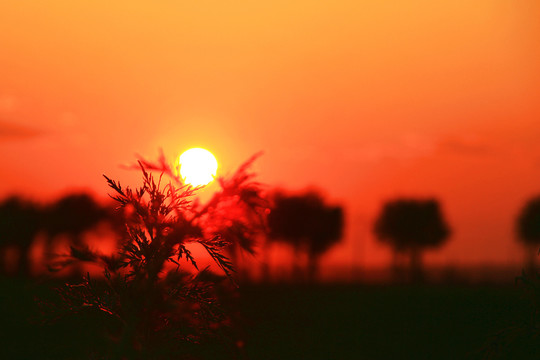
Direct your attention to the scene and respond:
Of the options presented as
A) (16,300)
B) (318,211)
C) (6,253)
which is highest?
(318,211)

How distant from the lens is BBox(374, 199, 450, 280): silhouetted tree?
258 ft

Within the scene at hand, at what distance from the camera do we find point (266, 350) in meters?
41.3

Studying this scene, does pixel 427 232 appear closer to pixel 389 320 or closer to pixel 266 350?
pixel 389 320

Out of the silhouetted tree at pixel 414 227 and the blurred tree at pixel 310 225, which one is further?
the silhouetted tree at pixel 414 227

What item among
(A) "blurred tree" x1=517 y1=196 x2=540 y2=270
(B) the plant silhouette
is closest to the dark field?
(A) "blurred tree" x1=517 y1=196 x2=540 y2=270

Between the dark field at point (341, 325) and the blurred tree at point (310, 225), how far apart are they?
34.6ft

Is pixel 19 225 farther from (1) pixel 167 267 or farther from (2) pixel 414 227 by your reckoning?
(1) pixel 167 267

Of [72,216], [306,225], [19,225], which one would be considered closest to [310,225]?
[306,225]

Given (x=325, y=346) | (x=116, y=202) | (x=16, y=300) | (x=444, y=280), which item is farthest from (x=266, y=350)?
(x=444, y=280)

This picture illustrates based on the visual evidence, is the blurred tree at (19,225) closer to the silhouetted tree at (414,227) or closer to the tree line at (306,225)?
the tree line at (306,225)

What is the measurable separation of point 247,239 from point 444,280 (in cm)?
9321

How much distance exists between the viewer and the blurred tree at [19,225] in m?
70.0

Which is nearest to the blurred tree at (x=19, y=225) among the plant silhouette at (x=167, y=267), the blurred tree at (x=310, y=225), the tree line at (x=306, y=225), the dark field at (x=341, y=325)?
the tree line at (x=306, y=225)

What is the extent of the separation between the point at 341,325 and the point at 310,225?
86.7ft
